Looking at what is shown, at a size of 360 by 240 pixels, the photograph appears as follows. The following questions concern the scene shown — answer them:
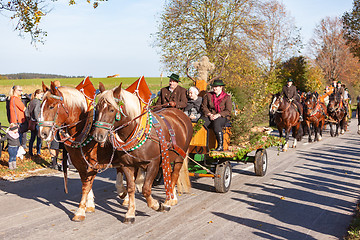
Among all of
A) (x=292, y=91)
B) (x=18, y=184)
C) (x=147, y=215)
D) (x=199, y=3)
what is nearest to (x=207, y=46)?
(x=199, y=3)

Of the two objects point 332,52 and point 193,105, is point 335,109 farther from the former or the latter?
point 332,52

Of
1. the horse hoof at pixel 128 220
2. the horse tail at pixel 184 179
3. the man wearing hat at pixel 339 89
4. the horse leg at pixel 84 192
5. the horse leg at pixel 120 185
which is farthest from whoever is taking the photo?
the man wearing hat at pixel 339 89

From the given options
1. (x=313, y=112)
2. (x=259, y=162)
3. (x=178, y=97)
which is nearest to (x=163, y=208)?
(x=178, y=97)

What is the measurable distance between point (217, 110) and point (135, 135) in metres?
2.99

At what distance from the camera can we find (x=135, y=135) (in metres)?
6.02

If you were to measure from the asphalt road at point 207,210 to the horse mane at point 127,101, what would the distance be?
6.01 feet

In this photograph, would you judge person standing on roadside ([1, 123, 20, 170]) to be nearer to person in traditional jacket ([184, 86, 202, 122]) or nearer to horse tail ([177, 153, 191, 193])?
person in traditional jacket ([184, 86, 202, 122])

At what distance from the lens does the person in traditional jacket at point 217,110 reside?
322 inches

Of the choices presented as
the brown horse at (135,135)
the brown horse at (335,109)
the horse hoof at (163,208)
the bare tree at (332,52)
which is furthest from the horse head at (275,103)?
the bare tree at (332,52)

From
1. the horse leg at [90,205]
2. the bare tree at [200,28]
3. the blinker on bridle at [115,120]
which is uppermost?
the bare tree at [200,28]

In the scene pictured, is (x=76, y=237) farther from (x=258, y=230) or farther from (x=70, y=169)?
(x=70, y=169)

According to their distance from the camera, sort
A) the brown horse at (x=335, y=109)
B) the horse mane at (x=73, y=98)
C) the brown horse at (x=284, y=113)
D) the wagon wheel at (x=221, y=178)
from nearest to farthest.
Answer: the horse mane at (x=73, y=98) < the wagon wheel at (x=221, y=178) < the brown horse at (x=284, y=113) < the brown horse at (x=335, y=109)

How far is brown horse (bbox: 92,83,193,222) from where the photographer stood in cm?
559

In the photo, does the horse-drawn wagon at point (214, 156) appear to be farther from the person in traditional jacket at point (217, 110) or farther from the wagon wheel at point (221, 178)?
the person in traditional jacket at point (217, 110)
